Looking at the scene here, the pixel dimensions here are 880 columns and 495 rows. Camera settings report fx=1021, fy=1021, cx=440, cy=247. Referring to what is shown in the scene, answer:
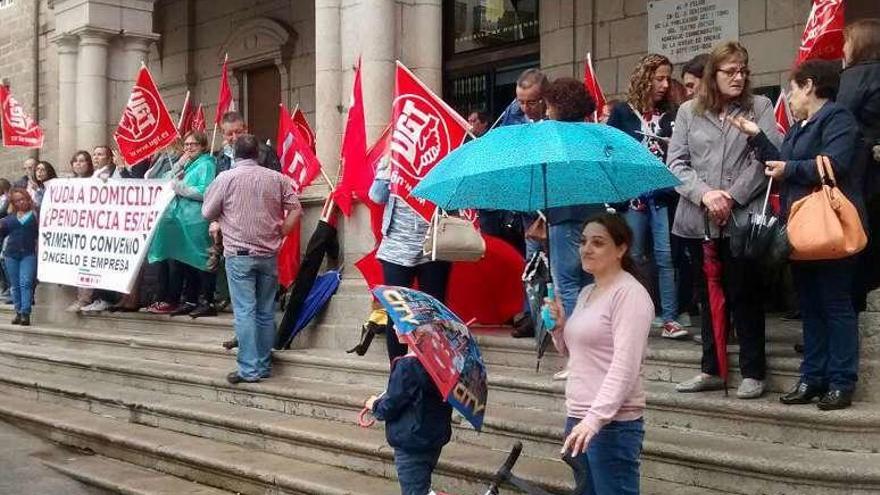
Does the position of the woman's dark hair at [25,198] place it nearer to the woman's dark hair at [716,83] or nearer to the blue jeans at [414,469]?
the blue jeans at [414,469]

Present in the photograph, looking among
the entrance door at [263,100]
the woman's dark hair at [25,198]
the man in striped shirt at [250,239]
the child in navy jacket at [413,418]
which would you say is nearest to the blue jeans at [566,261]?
the child in navy jacket at [413,418]

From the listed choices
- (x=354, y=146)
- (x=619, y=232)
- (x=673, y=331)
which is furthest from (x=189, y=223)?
(x=619, y=232)

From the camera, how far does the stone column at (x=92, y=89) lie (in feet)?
41.5

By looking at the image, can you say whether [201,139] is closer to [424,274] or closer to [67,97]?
[424,274]

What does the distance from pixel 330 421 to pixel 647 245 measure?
2.50 m

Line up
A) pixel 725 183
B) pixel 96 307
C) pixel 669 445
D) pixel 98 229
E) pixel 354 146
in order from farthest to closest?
1. pixel 96 307
2. pixel 98 229
3. pixel 354 146
4. pixel 725 183
5. pixel 669 445

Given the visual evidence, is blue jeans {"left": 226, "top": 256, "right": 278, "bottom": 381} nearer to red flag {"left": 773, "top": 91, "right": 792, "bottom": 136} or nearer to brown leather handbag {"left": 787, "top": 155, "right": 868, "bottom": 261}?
red flag {"left": 773, "top": 91, "right": 792, "bottom": 136}

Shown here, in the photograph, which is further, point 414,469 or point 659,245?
point 659,245

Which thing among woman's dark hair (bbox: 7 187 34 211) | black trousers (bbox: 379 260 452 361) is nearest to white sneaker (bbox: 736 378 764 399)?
black trousers (bbox: 379 260 452 361)

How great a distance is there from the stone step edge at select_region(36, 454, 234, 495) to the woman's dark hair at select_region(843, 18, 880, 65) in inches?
181

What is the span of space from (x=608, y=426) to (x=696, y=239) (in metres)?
2.13

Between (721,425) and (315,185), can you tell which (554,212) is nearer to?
(721,425)

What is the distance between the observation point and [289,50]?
48.0 feet

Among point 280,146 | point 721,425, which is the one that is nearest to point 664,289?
point 721,425
